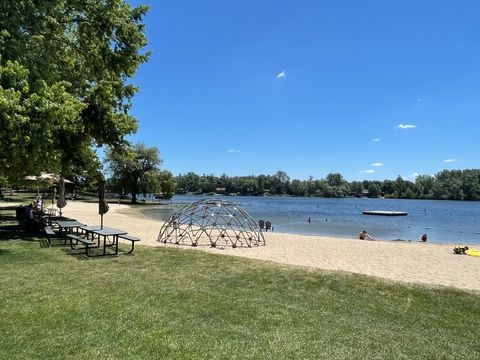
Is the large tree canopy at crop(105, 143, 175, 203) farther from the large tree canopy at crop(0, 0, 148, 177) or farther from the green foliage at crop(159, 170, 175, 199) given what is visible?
the large tree canopy at crop(0, 0, 148, 177)

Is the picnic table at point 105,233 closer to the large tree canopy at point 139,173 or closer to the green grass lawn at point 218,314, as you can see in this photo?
the green grass lawn at point 218,314

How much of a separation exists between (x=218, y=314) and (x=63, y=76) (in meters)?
9.19

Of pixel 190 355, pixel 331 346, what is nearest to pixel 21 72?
pixel 190 355

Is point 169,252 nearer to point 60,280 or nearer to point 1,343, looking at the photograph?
point 60,280

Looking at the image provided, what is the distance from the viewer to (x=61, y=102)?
25.1 feet

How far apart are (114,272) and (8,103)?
422cm

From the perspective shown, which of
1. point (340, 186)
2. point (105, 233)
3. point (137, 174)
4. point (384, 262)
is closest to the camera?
point (105, 233)

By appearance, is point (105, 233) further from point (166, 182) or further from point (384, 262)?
point (166, 182)

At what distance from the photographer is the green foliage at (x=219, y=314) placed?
15.6 ft

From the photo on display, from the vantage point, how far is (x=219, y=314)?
19.9 feet

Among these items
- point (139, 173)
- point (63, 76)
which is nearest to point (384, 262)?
point (63, 76)

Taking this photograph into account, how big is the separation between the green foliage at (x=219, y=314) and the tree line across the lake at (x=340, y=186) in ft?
472

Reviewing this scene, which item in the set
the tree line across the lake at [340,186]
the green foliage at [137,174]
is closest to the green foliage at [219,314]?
the green foliage at [137,174]

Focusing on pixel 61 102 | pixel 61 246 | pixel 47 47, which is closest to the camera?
pixel 61 102
